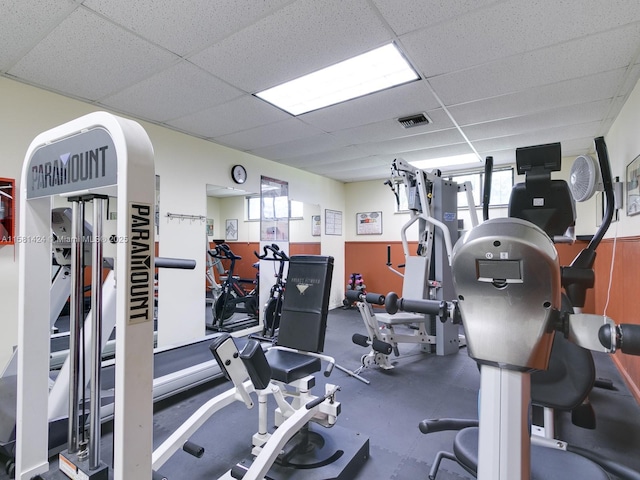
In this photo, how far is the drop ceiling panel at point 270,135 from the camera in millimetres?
3516

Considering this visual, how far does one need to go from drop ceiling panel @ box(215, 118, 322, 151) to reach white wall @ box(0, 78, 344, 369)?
0.29 metres

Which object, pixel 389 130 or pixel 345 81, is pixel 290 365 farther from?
pixel 389 130

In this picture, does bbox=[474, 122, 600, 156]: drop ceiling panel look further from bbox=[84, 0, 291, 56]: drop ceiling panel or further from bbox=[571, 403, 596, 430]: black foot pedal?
bbox=[84, 0, 291, 56]: drop ceiling panel

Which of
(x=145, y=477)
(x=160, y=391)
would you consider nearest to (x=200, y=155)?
(x=160, y=391)

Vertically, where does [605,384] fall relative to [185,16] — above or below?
below

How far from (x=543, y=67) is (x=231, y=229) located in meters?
4.79

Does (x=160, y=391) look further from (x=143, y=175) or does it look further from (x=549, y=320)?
(x=549, y=320)

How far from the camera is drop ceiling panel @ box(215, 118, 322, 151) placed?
3516mm

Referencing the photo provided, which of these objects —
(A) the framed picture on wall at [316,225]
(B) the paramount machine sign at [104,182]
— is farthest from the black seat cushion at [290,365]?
(A) the framed picture on wall at [316,225]

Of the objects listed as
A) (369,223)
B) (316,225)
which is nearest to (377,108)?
(316,225)

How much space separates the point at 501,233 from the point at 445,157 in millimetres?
4434

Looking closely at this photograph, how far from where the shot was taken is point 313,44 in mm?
2062

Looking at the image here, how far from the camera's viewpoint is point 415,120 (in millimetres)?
3338

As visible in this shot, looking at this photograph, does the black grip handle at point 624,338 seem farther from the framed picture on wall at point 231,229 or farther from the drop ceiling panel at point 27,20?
the framed picture on wall at point 231,229
